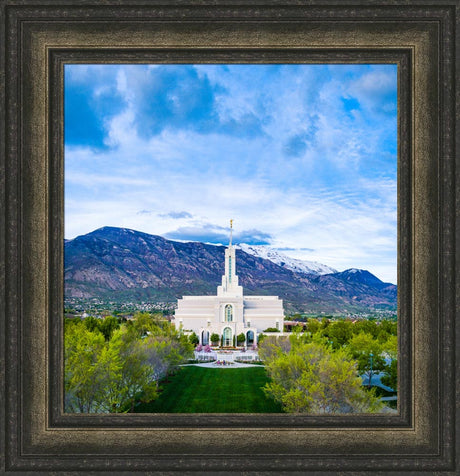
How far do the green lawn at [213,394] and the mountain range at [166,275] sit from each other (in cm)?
454

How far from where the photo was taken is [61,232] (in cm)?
447

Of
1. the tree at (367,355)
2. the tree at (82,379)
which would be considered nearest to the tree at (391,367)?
the tree at (367,355)

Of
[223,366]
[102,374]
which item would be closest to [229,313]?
[223,366]

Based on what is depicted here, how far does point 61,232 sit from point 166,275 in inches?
571

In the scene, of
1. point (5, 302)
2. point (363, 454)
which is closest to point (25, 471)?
point (5, 302)

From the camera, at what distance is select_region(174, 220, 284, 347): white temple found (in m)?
26.3

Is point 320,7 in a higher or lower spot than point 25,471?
higher

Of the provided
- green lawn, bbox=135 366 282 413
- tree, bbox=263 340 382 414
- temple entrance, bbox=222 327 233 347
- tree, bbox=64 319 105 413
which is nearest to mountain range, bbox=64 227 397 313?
green lawn, bbox=135 366 282 413

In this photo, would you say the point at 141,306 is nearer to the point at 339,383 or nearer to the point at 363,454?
the point at 339,383

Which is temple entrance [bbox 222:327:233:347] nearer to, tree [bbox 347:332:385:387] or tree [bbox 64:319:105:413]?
tree [bbox 347:332:385:387]

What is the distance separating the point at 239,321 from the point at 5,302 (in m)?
23.7

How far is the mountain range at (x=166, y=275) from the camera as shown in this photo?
15.0 metres

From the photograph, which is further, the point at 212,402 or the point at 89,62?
the point at 212,402

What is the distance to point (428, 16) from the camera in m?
4.44
